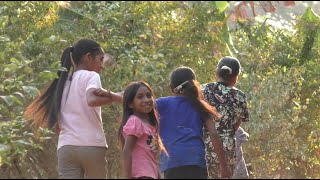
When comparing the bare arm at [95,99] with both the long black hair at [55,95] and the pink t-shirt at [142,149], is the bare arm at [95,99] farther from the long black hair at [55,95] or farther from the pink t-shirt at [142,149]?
the long black hair at [55,95]

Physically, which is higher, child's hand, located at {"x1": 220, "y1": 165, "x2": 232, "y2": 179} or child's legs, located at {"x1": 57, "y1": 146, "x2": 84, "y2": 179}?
child's legs, located at {"x1": 57, "y1": 146, "x2": 84, "y2": 179}

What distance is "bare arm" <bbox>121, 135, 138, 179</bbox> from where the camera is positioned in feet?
18.0

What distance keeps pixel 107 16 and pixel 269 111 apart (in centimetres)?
215

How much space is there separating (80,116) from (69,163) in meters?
0.32

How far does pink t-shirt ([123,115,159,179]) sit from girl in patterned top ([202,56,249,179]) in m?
1.10

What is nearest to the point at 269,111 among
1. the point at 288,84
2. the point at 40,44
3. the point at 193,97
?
the point at 288,84

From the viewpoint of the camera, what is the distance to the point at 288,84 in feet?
34.2

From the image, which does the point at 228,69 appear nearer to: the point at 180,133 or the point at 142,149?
the point at 180,133


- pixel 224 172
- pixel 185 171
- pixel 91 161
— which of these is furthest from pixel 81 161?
pixel 224 172

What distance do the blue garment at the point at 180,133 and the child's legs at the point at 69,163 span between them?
1.96ft

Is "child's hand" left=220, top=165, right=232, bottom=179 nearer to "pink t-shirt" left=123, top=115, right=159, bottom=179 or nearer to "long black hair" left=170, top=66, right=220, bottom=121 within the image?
"long black hair" left=170, top=66, right=220, bottom=121

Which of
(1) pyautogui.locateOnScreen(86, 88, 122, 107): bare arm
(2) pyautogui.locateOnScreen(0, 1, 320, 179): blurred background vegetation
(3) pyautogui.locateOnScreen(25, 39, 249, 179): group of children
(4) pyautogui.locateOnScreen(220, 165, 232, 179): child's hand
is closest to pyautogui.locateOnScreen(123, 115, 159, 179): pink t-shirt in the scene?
(3) pyautogui.locateOnScreen(25, 39, 249, 179): group of children

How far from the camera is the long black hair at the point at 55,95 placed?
5.95 meters

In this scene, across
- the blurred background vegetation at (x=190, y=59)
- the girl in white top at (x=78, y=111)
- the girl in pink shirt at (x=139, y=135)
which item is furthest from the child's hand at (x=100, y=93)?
the blurred background vegetation at (x=190, y=59)
